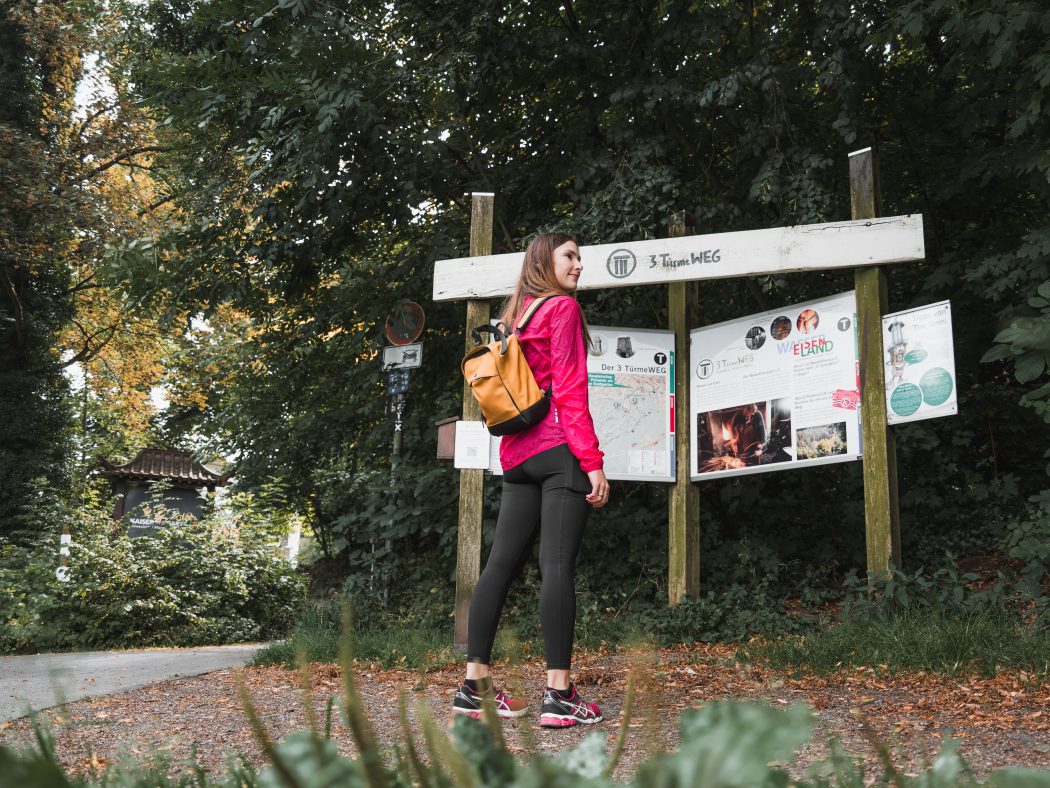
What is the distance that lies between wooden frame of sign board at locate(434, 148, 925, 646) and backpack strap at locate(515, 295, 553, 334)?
9.10 feet

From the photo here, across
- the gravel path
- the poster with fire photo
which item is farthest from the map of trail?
the gravel path

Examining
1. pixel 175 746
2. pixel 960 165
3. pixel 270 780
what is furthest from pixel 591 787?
pixel 960 165

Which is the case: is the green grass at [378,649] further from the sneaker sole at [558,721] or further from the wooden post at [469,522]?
the sneaker sole at [558,721]

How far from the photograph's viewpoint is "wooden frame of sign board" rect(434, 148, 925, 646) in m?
6.06

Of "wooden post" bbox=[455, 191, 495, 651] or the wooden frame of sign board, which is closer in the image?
the wooden frame of sign board

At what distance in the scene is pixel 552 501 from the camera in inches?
145

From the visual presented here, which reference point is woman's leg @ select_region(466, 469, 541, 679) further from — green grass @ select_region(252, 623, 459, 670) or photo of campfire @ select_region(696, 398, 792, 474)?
photo of campfire @ select_region(696, 398, 792, 474)

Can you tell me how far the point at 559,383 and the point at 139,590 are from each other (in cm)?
1010

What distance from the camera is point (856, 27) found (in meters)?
7.09

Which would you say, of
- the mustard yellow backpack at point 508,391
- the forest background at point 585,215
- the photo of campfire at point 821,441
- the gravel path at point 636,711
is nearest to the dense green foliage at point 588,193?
the forest background at point 585,215

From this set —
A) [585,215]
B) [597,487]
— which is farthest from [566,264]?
[585,215]

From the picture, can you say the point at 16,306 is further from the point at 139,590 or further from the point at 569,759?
the point at 569,759

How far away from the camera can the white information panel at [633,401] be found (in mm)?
6867

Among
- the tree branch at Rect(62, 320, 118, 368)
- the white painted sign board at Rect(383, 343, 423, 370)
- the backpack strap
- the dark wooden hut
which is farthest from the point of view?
the dark wooden hut
